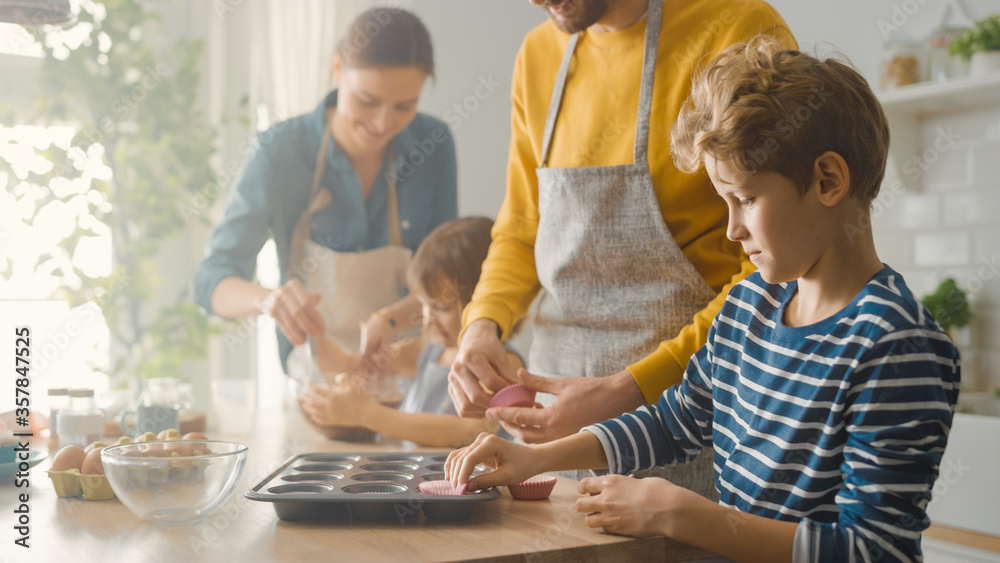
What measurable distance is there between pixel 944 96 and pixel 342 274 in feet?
5.16

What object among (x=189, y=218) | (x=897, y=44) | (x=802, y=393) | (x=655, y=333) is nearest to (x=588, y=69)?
(x=655, y=333)

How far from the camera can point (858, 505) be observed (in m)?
0.70

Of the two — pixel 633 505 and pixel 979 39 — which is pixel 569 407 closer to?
pixel 633 505

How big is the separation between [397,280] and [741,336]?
150 centimetres

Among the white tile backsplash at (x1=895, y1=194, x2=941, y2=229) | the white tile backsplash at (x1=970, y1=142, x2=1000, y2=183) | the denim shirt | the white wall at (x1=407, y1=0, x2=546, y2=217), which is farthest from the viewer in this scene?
the white wall at (x1=407, y1=0, x2=546, y2=217)

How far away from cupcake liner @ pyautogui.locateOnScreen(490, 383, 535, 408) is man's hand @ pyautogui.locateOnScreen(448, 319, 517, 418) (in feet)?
0.08

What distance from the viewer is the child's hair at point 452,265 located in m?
1.86

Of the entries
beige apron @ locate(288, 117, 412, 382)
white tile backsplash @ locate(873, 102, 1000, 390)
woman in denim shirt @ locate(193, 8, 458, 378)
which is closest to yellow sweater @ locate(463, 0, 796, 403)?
woman in denim shirt @ locate(193, 8, 458, 378)

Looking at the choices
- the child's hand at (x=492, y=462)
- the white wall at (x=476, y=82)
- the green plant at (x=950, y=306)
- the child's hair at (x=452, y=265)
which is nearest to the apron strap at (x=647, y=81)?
the child's hand at (x=492, y=462)

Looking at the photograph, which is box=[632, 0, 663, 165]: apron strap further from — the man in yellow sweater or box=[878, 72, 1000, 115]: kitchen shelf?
box=[878, 72, 1000, 115]: kitchen shelf

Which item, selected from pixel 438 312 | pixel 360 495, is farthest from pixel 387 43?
pixel 360 495

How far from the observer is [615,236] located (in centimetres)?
118

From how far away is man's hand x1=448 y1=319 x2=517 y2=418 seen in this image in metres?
1.13

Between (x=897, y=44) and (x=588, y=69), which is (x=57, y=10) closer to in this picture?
(x=588, y=69)
